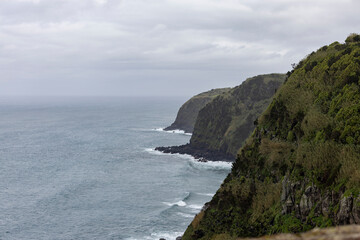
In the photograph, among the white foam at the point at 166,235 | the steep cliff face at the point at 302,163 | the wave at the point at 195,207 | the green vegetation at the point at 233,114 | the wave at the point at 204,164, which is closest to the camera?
the steep cliff face at the point at 302,163

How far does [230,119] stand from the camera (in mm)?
141875

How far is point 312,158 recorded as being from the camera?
32.4 meters

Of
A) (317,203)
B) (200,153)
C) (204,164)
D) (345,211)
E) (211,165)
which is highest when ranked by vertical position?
(345,211)

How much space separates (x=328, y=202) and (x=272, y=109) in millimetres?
23349

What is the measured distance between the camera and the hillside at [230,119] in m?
128

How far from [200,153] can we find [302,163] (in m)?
97.5

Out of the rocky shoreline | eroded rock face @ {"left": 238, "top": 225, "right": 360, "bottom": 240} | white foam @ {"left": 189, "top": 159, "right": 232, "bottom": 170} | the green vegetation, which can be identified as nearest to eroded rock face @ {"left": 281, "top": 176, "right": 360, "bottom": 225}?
eroded rock face @ {"left": 238, "top": 225, "right": 360, "bottom": 240}

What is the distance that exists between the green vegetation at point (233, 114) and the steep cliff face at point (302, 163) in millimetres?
75767

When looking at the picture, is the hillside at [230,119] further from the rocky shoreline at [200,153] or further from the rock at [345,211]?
the rock at [345,211]

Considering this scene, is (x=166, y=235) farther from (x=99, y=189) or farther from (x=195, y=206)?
(x=99, y=189)

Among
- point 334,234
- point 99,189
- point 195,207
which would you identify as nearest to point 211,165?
point 99,189

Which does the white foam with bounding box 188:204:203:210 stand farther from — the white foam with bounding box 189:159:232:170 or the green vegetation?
the green vegetation

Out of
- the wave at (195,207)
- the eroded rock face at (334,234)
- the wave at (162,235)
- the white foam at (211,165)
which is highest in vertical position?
the eroded rock face at (334,234)

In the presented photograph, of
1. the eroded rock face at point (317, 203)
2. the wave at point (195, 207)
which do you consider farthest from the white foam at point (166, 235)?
the eroded rock face at point (317, 203)
